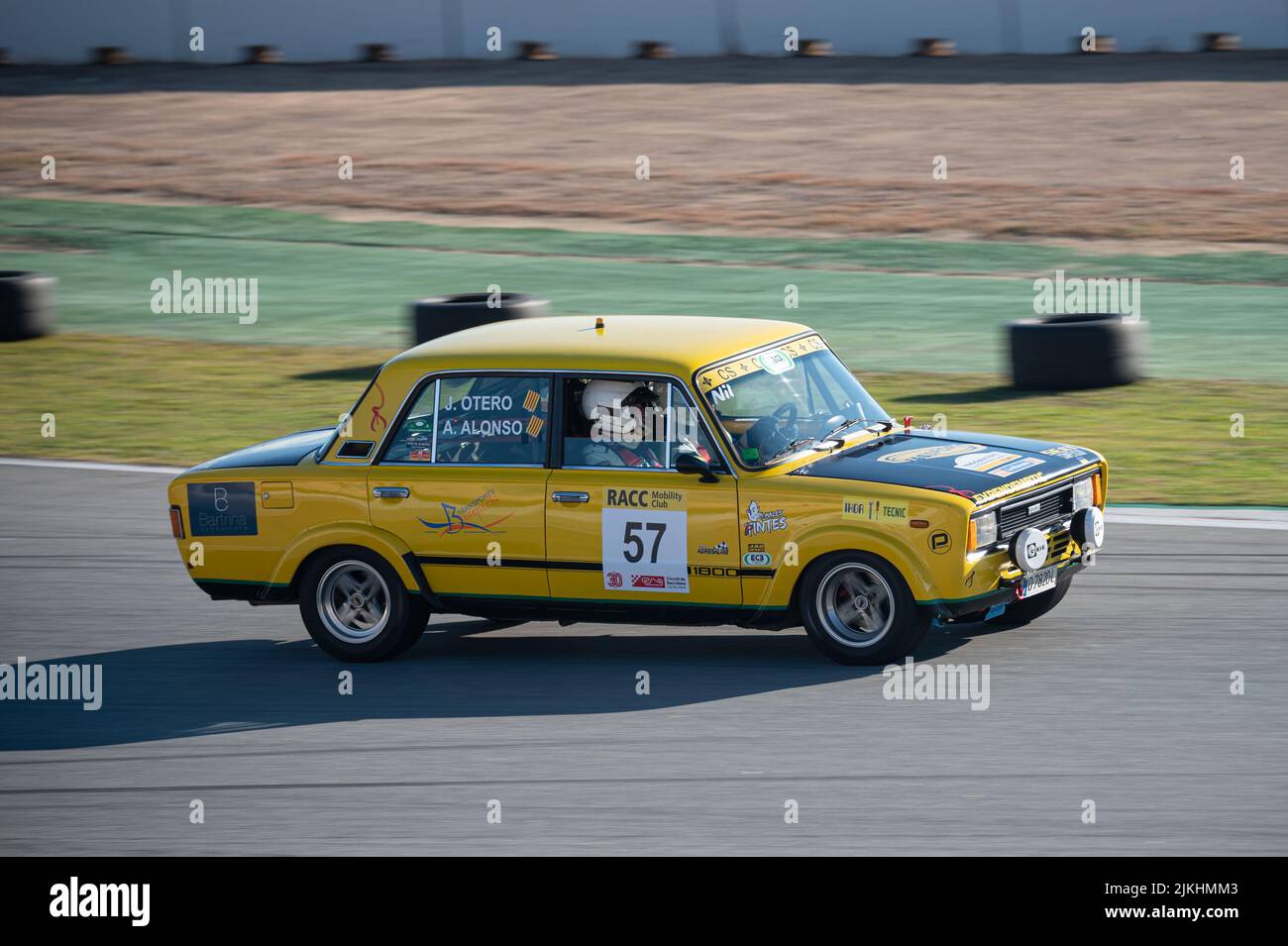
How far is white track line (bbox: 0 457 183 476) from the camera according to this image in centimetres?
1434

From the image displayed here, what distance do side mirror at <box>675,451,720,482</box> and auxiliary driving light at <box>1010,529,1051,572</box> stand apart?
1.38 meters

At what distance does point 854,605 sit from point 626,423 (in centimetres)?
137

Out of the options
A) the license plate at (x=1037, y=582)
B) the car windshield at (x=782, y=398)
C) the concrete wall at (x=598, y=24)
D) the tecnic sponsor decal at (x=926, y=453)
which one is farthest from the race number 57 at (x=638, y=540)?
the concrete wall at (x=598, y=24)

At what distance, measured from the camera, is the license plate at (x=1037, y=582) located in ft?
28.5

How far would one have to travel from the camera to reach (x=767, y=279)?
838 inches

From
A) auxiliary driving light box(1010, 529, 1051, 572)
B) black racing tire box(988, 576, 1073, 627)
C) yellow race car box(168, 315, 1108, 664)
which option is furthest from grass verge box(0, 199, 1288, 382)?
auxiliary driving light box(1010, 529, 1051, 572)

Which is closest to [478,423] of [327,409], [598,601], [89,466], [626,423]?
[626,423]

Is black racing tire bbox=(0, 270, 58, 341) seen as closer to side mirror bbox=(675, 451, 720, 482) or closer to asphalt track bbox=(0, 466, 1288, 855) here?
asphalt track bbox=(0, 466, 1288, 855)

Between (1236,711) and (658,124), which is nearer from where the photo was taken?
(1236,711)

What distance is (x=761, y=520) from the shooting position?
8.58 m

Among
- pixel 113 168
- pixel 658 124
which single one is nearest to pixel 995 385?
pixel 658 124

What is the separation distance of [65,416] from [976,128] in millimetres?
17317

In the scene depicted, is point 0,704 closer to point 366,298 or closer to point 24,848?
point 24,848

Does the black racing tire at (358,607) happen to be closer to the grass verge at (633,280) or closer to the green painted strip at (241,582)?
the green painted strip at (241,582)
